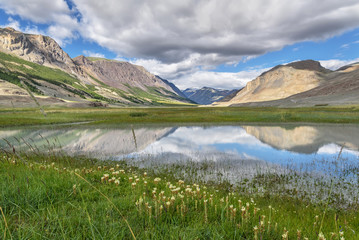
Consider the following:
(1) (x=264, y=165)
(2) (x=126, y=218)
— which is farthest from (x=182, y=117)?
(2) (x=126, y=218)

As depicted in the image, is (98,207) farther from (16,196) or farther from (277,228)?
(277,228)

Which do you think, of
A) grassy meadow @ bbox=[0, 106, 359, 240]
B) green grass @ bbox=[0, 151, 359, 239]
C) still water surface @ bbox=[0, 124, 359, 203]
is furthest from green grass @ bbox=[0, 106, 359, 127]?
green grass @ bbox=[0, 151, 359, 239]

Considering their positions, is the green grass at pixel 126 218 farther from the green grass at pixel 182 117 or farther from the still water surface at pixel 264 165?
the green grass at pixel 182 117

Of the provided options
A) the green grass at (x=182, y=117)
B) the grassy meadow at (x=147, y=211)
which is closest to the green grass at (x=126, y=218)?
the grassy meadow at (x=147, y=211)

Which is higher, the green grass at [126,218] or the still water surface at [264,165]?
the green grass at [126,218]

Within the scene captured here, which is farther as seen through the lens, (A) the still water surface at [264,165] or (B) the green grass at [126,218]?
(A) the still water surface at [264,165]

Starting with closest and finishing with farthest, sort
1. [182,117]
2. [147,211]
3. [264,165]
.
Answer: [147,211] → [264,165] → [182,117]

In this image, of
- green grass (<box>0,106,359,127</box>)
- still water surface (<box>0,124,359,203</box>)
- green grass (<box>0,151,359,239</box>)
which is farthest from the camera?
green grass (<box>0,106,359,127</box>)

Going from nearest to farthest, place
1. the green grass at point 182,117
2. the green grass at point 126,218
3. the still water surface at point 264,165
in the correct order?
the green grass at point 126,218 < the still water surface at point 264,165 < the green grass at point 182,117

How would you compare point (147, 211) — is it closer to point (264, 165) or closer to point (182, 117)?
point (264, 165)

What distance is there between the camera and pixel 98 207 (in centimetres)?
475

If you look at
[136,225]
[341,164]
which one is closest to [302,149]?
[341,164]

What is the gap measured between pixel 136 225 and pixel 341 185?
1325cm

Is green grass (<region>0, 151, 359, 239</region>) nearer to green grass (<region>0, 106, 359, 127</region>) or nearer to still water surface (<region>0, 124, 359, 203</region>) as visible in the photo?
still water surface (<region>0, 124, 359, 203</region>)
